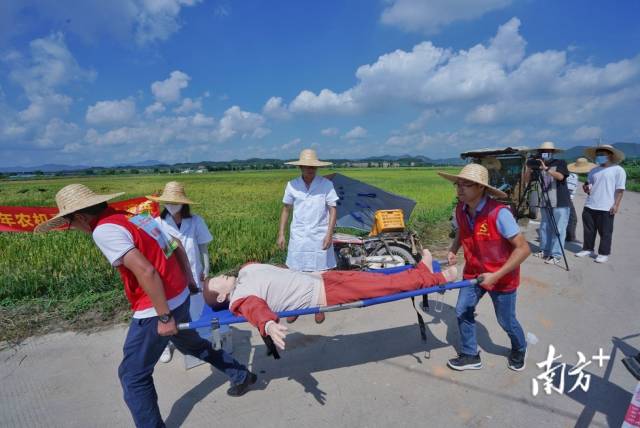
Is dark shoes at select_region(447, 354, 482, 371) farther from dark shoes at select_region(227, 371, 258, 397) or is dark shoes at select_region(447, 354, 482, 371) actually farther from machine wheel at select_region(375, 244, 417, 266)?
machine wheel at select_region(375, 244, 417, 266)

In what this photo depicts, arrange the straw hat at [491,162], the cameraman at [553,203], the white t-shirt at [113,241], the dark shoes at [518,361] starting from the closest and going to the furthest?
the white t-shirt at [113,241]
the dark shoes at [518,361]
the cameraman at [553,203]
the straw hat at [491,162]

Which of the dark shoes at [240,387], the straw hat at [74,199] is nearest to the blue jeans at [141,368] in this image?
the dark shoes at [240,387]

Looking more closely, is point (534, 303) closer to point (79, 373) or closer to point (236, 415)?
point (236, 415)

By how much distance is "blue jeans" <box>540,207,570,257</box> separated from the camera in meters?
5.87

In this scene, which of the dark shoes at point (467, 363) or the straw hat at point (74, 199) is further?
the dark shoes at point (467, 363)

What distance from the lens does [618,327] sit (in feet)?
12.1

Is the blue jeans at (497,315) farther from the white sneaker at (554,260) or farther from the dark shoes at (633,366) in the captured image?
the white sneaker at (554,260)

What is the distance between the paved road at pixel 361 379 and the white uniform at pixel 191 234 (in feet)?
3.27

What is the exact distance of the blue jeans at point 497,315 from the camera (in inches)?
110

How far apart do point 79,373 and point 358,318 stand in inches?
114

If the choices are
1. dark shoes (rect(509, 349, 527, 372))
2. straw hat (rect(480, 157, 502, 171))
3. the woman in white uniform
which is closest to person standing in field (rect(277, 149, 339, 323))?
the woman in white uniform

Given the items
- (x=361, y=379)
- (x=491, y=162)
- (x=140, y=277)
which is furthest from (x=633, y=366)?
(x=491, y=162)

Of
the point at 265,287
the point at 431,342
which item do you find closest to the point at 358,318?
the point at 431,342

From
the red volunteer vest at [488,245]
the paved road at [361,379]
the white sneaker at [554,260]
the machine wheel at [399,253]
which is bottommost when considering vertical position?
the paved road at [361,379]
